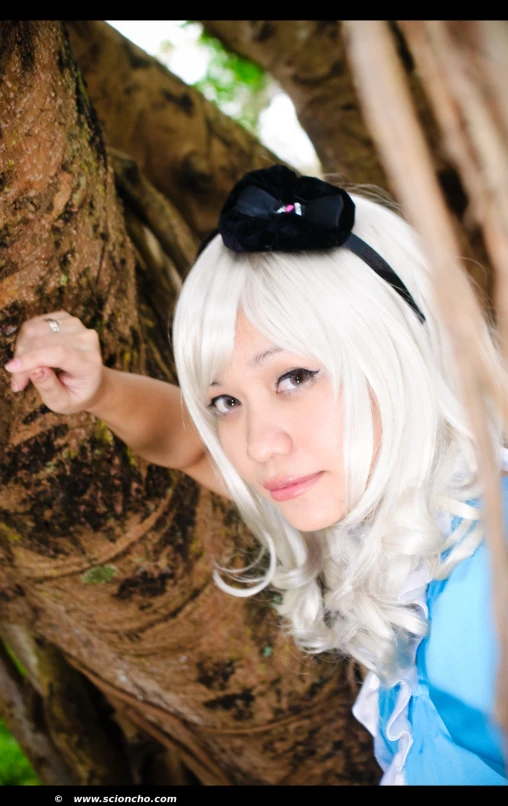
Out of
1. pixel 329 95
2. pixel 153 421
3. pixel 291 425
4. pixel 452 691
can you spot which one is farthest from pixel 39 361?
pixel 329 95

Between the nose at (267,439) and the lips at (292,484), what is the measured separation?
0.06 meters

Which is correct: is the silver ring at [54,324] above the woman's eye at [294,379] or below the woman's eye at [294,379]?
above

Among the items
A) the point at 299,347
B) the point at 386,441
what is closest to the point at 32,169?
the point at 299,347

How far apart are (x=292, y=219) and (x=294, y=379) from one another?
0.32m

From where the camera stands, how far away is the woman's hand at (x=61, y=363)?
1.26 metres

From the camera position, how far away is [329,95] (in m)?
2.72

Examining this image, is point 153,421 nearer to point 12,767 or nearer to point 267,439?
point 267,439

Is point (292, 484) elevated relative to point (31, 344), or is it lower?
lower

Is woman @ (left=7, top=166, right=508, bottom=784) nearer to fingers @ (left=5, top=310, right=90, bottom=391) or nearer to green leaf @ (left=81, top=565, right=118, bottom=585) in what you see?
fingers @ (left=5, top=310, right=90, bottom=391)

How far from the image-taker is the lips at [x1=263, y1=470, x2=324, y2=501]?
137 cm

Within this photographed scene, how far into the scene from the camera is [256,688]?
1829 mm

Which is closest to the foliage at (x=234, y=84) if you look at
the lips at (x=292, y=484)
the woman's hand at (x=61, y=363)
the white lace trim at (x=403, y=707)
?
the woman's hand at (x=61, y=363)

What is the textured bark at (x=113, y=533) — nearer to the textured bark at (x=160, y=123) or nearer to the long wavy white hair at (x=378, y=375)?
the long wavy white hair at (x=378, y=375)

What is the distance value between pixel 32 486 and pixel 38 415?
149mm
